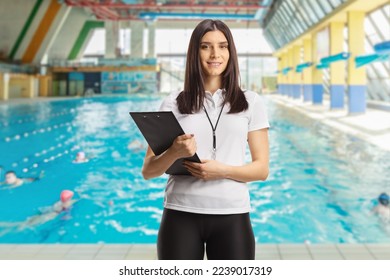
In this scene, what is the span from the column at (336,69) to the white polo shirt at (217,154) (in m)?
14.3

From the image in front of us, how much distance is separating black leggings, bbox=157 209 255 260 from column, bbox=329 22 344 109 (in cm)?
1438

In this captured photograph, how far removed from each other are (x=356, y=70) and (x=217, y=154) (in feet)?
42.2

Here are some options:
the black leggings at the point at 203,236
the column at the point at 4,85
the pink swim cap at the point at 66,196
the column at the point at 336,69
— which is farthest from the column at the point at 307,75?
the black leggings at the point at 203,236

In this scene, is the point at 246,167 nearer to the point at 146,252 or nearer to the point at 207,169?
the point at 207,169

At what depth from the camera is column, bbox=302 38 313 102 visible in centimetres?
1955

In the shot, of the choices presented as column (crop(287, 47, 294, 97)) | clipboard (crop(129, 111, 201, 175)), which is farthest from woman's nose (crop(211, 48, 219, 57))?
column (crop(287, 47, 294, 97))

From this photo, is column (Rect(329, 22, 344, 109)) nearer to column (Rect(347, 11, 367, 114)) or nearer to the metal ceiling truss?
column (Rect(347, 11, 367, 114))

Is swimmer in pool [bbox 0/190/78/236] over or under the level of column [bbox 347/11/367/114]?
under

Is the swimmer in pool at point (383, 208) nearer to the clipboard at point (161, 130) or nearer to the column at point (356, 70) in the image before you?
the clipboard at point (161, 130)

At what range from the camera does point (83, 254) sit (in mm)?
2457

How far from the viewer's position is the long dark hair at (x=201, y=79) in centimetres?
109

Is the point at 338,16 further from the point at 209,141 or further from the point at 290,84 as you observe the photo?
the point at 209,141

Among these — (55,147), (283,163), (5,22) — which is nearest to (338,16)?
(283,163)

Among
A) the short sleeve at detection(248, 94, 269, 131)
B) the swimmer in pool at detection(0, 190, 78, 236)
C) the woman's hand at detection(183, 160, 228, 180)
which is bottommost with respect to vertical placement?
the swimmer in pool at detection(0, 190, 78, 236)
